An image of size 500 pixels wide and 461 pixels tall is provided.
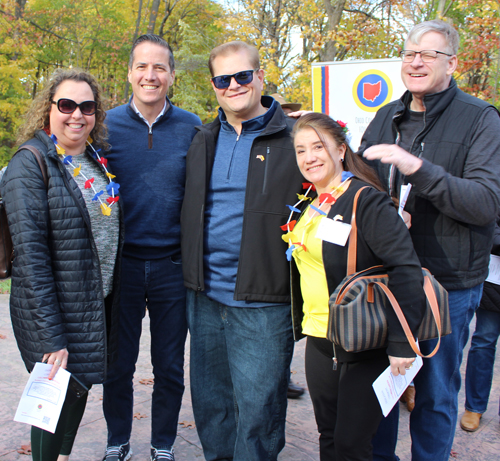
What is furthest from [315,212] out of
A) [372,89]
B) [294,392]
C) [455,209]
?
[372,89]

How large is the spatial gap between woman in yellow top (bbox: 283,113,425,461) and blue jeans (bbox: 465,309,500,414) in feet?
5.83

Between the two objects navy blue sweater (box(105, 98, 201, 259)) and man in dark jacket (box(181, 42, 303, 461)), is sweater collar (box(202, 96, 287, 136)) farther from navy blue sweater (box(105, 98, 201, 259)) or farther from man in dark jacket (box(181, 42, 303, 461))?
navy blue sweater (box(105, 98, 201, 259))

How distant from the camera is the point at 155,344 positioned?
3135mm

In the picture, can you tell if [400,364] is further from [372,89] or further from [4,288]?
[4,288]

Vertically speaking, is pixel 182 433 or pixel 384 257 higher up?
pixel 384 257

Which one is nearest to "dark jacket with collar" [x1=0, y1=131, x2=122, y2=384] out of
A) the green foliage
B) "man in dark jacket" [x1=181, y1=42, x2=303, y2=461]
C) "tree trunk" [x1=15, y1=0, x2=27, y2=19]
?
"man in dark jacket" [x1=181, y1=42, x2=303, y2=461]

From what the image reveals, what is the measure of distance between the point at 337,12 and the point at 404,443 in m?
14.6

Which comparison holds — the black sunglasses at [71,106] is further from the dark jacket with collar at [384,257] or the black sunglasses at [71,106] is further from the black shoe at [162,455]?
the black shoe at [162,455]

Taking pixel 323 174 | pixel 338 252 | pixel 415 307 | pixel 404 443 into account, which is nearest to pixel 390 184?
pixel 323 174

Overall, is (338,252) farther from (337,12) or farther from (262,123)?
(337,12)

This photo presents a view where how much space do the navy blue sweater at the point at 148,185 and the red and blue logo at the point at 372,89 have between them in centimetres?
329

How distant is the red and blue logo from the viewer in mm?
5586

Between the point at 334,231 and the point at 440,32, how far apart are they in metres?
1.15

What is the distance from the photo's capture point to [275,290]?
8.32 feet
